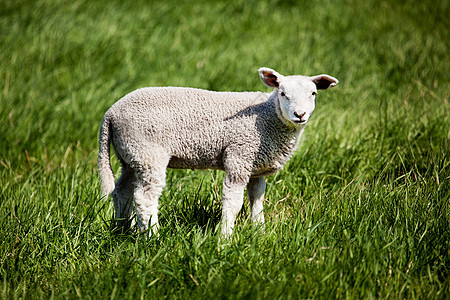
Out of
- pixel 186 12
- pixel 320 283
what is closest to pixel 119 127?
pixel 320 283

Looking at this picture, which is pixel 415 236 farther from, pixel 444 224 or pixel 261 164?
pixel 261 164

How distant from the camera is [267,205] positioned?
3.87 metres

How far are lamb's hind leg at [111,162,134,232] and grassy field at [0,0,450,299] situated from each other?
0.33ft

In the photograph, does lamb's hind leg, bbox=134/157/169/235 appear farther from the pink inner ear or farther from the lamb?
the pink inner ear

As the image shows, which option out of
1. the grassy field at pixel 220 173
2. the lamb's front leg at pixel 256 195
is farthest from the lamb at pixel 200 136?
the grassy field at pixel 220 173

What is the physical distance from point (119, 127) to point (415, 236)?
201 cm

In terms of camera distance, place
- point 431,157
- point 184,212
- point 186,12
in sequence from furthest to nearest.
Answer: point 186,12 → point 431,157 → point 184,212

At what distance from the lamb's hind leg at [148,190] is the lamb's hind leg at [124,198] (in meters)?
0.27

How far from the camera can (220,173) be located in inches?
174

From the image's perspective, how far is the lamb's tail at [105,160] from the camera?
A: 11.2 ft

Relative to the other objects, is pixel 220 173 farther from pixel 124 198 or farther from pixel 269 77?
pixel 269 77

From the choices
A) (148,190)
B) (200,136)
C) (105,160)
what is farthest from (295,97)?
(105,160)

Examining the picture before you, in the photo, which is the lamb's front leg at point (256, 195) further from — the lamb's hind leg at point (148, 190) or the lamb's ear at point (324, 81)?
the lamb's ear at point (324, 81)

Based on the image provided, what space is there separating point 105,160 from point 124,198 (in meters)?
0.35
